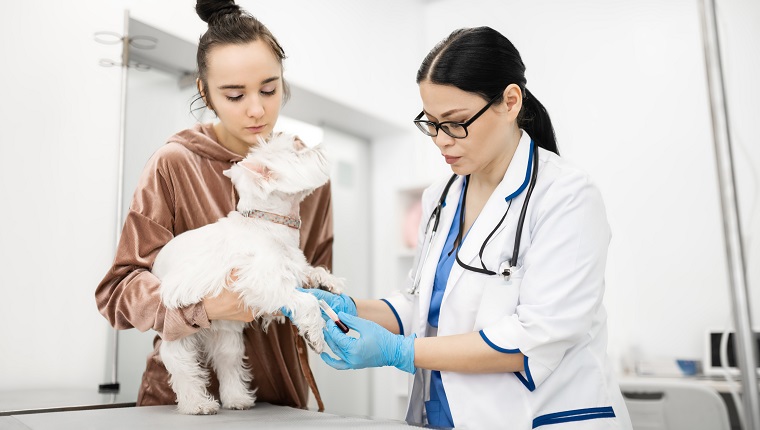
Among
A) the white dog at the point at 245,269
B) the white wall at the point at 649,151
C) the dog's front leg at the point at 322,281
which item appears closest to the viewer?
the white dog at the point at 245,269

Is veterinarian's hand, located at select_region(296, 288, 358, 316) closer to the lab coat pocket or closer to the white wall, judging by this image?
the lab coat pocket

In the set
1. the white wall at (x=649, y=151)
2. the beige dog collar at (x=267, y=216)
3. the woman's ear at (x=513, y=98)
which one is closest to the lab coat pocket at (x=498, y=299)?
the woman's ear at (x=513, y=98)

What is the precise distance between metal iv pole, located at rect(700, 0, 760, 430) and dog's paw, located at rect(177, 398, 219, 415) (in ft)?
4.07

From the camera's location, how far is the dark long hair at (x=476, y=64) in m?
1.41

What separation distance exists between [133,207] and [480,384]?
0.93 metres

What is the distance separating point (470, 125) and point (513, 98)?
0.14 m

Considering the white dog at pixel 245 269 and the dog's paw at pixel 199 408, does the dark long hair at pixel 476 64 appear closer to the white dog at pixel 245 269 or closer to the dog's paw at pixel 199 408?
the white dog at pixel 245 269

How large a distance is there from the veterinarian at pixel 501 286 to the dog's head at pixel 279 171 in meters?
0.27

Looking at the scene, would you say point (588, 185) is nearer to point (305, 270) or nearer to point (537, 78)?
point (305, 270)

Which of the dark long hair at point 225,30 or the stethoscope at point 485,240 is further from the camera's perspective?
the dark long hair at point 225,30

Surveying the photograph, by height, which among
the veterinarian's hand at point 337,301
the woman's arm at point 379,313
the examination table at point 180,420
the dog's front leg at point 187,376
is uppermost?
the veterinarian's hand at point 337,301

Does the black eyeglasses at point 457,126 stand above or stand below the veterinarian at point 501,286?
above

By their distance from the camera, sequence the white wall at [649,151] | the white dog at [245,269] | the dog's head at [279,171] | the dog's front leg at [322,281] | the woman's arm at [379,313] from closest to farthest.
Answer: the white dog at [245,269], the dog's head at [279,171], the dog's front leg at [322,281], the woman's arm at [379,313], the white wall at [649,151]

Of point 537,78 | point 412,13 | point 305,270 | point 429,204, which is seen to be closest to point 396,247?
point 537,78
